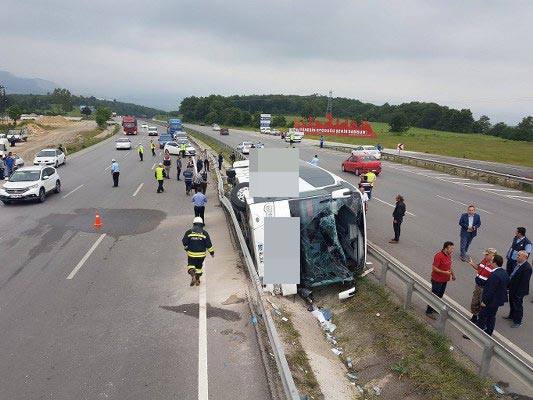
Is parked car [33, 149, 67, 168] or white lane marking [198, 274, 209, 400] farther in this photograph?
parked car [33, 149, 67, 168]

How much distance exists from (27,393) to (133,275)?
4411 millimetres

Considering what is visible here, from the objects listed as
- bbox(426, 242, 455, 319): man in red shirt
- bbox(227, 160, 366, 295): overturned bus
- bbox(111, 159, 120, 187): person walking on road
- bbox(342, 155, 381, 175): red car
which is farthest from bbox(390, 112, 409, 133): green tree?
bbox(426, 242, 455, 319): man in red shirt

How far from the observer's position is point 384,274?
8969 mm

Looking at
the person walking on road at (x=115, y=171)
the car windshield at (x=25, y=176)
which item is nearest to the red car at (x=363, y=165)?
the person walking on road at (x=115, y=171)

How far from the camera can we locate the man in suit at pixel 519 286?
751cm

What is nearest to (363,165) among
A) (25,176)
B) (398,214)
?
(398,214)

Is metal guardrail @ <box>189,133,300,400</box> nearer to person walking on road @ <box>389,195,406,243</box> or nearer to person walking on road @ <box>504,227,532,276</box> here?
person walking on road @ <box>389,195,406,243</box>

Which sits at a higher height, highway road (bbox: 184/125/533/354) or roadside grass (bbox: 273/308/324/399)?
highway road (bbox: 184/125/533/354)

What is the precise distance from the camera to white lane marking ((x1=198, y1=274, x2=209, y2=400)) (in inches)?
230

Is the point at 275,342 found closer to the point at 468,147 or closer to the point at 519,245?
the point at 519,245

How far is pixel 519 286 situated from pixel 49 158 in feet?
98.0

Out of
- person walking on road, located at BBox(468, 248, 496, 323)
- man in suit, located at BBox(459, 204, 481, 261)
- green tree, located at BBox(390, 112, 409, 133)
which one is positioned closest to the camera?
person walking on road, located at BBox(468, 248, 496, 323)

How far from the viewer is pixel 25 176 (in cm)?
1845

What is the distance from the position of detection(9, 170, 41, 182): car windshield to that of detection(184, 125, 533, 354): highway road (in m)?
14.3
